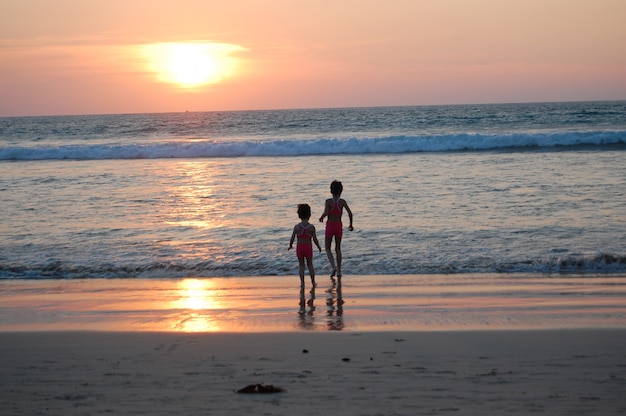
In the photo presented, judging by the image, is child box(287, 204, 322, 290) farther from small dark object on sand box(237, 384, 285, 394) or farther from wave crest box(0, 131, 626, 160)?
wave crest box(0, 131, 626, 160)

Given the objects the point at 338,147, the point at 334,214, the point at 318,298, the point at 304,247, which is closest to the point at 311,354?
the point at 318,298

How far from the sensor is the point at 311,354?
545 centimetres

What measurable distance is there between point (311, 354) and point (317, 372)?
0.48 m

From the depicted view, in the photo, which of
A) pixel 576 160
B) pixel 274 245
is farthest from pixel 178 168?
pixel 274 245

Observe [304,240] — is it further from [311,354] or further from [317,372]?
[317,372]

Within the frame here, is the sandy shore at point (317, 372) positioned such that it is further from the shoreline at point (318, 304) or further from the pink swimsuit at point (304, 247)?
the pink swimsuit at point (304, 247)

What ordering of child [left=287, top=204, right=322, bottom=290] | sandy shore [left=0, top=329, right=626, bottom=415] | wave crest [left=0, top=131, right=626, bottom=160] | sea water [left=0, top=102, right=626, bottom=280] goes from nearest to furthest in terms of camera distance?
sandy shore [left=0, top=329, right=626, bottom=415]
child [left=287, top=204, right=322, bottom=290]
sea water [left=0, top=102, right=626, bottom=280]
wave crest [left=0, top=131, right=626, bottom=160]

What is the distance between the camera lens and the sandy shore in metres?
4.28

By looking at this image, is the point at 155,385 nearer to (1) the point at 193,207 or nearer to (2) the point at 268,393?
(2) the point at 268,393

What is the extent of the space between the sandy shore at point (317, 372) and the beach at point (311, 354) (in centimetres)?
1

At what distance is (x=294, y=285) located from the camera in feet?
29.0

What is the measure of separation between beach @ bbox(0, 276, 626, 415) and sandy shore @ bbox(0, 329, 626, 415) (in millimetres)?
15

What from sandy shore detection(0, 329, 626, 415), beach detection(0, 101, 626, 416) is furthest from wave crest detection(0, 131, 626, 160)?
sandy shore detection(0, 329, 626, 415)

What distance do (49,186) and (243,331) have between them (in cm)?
1586
